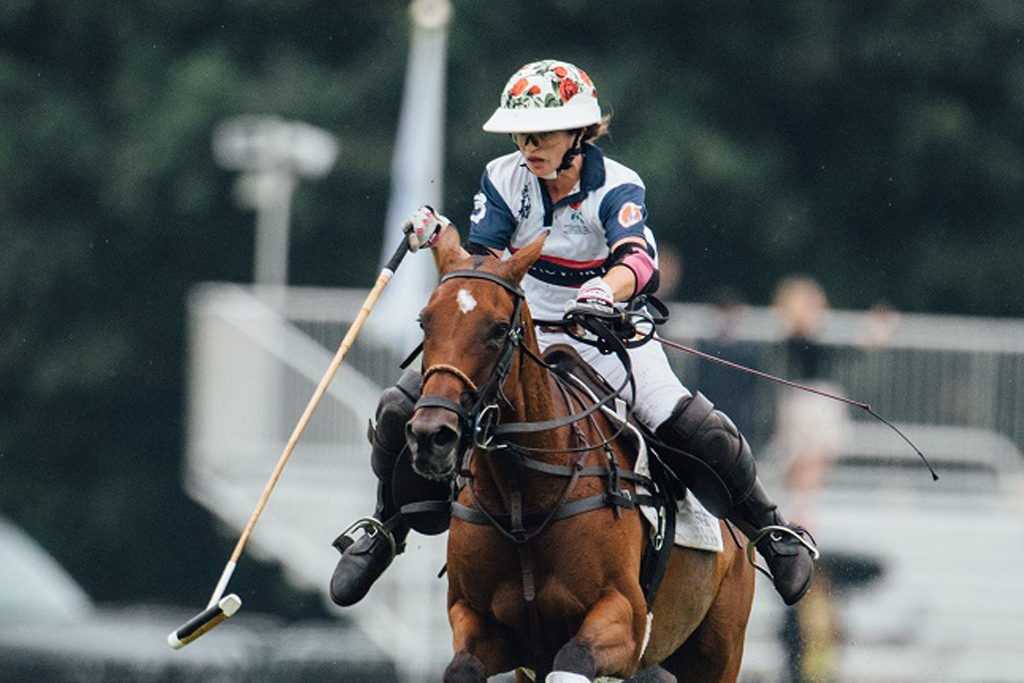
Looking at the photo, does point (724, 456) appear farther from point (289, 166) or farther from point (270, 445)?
point (289, 166)

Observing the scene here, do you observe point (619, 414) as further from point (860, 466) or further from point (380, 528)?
point (860, 466)

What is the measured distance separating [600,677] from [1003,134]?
2424 cm

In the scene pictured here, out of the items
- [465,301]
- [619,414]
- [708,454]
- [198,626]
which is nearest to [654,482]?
[708,454]

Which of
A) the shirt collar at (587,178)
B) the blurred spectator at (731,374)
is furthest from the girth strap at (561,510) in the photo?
the blurred spectator at (731,374)

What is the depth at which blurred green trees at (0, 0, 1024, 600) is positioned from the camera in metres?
31.7

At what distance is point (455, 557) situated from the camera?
9133 mm

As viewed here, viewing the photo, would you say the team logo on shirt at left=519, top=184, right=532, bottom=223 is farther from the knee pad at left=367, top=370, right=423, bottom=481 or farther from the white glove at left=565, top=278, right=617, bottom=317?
the knee pad at left=367, top=370, right=423, bottom=481

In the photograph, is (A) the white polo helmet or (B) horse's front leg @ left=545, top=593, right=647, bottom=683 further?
(A) the white polo helmet

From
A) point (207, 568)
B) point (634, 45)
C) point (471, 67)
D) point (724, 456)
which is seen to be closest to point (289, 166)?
point (471, 67)

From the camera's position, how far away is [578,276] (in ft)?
31.5

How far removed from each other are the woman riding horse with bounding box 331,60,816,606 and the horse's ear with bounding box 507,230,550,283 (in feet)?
0.96

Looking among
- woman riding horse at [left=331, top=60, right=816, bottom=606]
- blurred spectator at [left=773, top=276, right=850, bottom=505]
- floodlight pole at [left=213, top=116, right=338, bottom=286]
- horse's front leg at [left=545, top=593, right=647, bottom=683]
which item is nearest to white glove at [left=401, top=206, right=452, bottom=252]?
woman riding horse at [left=331, top=60, right=816, bottom=606]

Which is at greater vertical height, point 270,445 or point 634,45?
point 634,45

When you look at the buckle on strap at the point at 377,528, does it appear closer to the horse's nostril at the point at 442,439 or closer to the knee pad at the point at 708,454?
the knee pad at the point at 708,454
